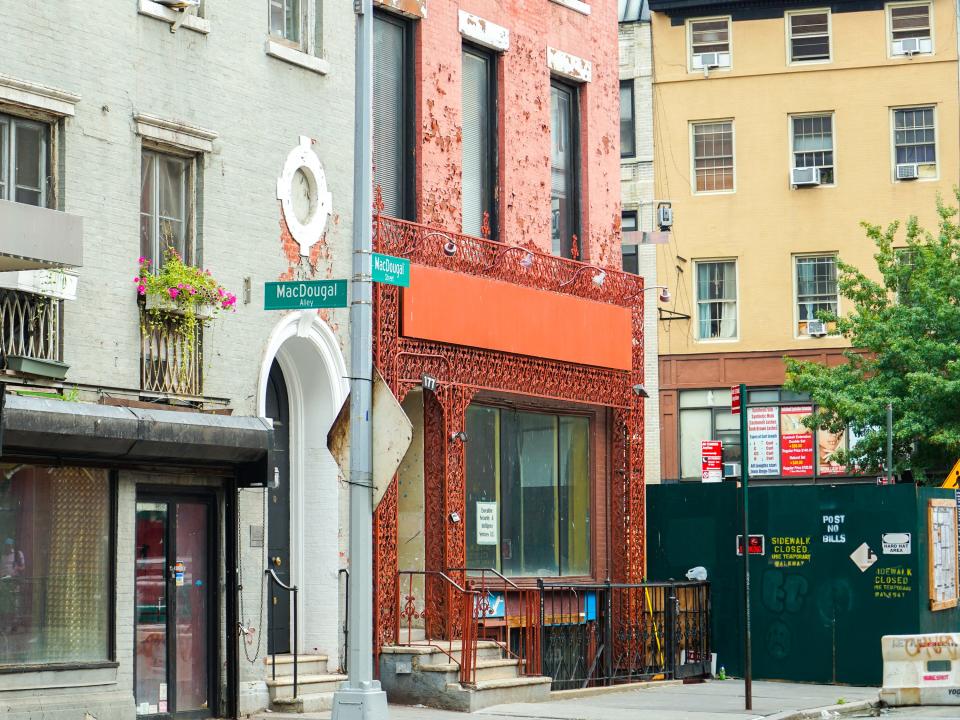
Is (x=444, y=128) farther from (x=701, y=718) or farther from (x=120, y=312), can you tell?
(x=701, y=718)

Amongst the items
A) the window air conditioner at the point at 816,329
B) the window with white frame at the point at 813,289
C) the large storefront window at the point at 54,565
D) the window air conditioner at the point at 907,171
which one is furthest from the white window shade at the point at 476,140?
the window air conditioner at the point at 907,171

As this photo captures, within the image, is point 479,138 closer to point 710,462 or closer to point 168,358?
point 168,358

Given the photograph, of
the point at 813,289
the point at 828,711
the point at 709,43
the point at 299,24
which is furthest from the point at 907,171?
the point at 299,24

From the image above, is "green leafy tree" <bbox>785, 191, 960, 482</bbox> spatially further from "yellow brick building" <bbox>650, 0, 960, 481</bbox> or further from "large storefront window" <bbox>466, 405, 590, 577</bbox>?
"large storefront window" <bbox>466, 405, 590, 577</bbox>

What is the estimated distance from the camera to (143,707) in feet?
51.6

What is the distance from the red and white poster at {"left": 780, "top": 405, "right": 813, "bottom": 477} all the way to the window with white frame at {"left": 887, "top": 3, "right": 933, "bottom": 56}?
8848 millimetres

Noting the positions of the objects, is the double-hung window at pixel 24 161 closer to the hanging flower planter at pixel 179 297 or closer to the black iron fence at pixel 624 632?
the hanging flower planter at pixel 179 297

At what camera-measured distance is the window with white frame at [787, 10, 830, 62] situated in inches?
1583

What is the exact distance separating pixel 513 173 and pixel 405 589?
5.71m

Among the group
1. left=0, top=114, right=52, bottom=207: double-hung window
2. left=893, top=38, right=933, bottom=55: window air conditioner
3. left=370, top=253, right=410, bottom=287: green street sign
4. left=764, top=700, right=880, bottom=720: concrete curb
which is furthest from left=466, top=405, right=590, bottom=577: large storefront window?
left=893, top=38, right=933, bottom=55: window air conditioner

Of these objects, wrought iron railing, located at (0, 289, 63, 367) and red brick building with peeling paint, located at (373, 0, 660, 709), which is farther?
red brick building with peeling paint, located at (373, 0, 660, 709)

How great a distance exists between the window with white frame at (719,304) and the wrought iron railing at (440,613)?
2136cm

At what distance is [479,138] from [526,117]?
2.76 feet

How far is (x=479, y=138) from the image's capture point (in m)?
21.8
